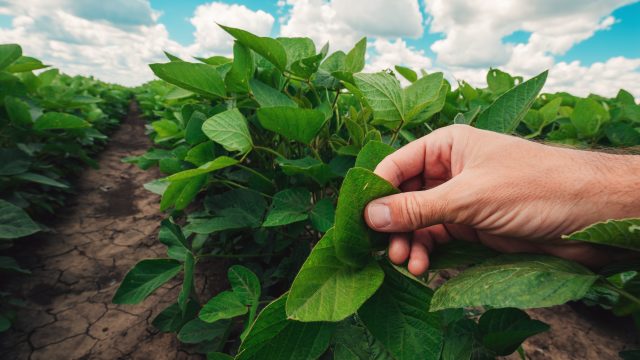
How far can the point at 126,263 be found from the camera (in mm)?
2312

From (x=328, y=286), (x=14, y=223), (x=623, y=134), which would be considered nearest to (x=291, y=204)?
(x=328, y=286)

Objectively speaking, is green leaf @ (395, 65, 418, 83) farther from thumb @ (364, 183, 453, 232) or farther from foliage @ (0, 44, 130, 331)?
foliage @ (0, 44, 130, 331)

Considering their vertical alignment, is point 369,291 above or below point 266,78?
below

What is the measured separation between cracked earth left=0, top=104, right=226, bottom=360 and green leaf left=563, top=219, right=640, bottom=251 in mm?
1609

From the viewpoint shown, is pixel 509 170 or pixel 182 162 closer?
pixel 509 170

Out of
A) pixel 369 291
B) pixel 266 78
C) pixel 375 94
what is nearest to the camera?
pixel 369 291

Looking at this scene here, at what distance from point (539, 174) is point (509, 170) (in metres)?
0.06

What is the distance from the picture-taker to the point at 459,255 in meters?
0.65

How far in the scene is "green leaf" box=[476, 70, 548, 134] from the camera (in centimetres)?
79

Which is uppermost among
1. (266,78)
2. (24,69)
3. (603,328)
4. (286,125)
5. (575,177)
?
(24,69)

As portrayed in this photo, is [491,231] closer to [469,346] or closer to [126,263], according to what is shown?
[469,346]

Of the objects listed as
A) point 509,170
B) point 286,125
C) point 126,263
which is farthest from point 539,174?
point 126,263

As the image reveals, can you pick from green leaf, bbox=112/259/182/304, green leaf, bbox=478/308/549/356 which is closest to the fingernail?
green leaf, bbox=478/308/549/356

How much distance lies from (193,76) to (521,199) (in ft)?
3.16
